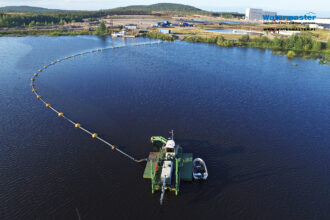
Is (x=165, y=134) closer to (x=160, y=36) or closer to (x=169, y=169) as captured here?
(x=169, y=169)

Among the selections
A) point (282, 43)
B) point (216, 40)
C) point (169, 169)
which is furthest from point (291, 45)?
point (169, 169)

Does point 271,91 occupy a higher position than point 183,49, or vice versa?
point 183,49

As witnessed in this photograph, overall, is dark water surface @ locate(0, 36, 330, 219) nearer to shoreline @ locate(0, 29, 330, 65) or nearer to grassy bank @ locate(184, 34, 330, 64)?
shoreline @ locate(0, 29, 330, 65)

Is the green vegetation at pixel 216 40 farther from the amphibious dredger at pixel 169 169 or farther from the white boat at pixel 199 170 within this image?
the white boat at pixel 199 170

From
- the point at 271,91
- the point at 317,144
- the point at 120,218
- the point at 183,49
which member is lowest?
the point at 120,218

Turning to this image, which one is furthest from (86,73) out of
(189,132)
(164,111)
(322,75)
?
(322,75)

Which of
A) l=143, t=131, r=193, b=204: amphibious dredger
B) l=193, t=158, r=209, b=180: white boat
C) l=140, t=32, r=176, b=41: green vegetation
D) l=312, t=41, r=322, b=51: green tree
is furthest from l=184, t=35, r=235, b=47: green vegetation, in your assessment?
l=193, t=158, r=209, b=180: white boat

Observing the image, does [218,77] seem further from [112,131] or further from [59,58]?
[59,58]
